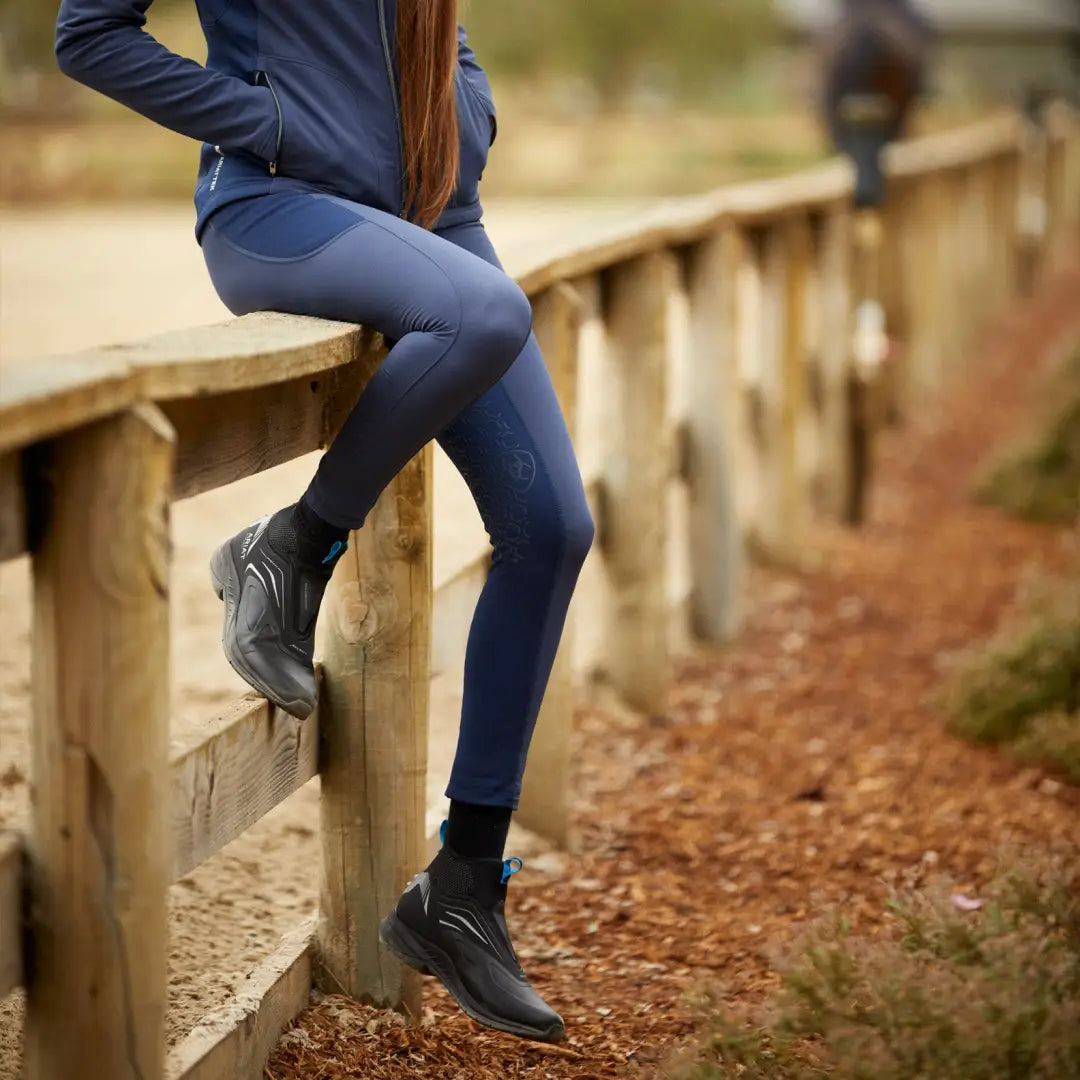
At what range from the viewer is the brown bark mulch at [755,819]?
2.81 m

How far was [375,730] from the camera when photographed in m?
2.70

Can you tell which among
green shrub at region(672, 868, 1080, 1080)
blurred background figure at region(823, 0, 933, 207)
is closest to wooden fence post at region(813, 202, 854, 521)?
blurred background figure at region(823, 0, 933, 207)

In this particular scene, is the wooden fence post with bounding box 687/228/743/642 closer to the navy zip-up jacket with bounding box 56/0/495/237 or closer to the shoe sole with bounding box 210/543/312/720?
the navy zip-up jacket with bounding box 56/0/495/237

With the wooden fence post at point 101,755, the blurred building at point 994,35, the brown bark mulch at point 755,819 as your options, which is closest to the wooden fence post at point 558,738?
the brown bark mulch at point 755,819

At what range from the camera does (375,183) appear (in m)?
2.50

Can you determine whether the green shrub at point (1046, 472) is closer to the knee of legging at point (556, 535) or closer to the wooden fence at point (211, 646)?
the wooden fence at point (211, 646)

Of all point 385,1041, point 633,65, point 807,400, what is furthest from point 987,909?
point 633,65

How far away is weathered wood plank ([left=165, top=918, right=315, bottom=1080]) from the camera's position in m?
2.29

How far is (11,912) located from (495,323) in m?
1.01

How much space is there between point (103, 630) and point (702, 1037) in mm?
1205

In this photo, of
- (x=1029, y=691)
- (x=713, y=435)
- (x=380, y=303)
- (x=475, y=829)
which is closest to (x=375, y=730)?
(x=475, y=829)

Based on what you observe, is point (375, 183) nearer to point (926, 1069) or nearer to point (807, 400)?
point (926, 1069)

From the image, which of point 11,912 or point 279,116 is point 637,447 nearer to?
point 279,116

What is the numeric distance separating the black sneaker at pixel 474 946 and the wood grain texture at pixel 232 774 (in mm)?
276
